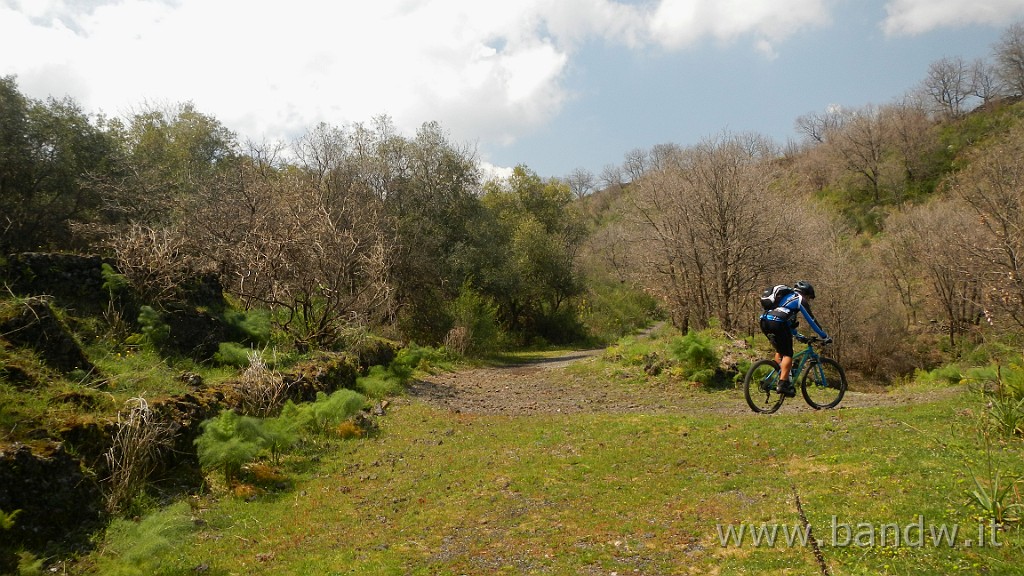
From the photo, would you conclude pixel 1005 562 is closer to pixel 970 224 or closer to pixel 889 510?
pixel 889 510

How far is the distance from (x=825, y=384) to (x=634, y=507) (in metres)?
5.78

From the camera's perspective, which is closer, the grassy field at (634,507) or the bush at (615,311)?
the grassy field at (634,507)

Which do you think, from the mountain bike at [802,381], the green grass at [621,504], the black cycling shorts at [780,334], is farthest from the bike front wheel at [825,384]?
the black cycling shorts at [780,334]

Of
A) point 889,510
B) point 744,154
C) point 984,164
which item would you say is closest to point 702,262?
point 744,154

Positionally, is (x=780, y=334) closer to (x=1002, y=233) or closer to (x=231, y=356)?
(x=231, y=356)

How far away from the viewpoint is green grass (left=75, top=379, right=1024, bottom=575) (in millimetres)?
4562

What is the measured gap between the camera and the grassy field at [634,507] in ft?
14.5

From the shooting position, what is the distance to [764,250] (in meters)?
20.4

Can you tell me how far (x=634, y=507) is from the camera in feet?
19.5

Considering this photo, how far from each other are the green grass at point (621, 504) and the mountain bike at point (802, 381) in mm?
500

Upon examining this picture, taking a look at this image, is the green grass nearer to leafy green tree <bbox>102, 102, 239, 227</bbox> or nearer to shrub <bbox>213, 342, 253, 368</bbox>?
shrub <bbox>213, 342, 253, 368</bbox>

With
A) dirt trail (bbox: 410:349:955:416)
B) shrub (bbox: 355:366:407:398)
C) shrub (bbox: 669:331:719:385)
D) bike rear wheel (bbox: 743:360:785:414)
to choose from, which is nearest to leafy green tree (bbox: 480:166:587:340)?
dirt trail (bbox: 410:349:955:416)

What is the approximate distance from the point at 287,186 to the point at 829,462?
61.0ft

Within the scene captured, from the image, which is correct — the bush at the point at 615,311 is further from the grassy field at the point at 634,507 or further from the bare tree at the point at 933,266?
the grassy field at the point at 634,507
